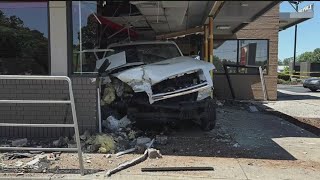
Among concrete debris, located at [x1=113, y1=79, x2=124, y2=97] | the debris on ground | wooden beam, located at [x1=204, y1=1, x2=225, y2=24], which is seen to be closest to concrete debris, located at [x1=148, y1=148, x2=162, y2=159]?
the debris on ground

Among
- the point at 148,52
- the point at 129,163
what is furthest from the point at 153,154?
the point at 148,52

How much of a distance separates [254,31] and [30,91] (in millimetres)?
12305

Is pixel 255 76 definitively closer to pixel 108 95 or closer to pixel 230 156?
pixel 108 95

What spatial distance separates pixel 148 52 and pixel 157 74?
1766 mm

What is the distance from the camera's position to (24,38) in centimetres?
880

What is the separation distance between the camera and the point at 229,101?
16922 millimetres

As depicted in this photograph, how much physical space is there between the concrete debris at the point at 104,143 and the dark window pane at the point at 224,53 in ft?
38.2

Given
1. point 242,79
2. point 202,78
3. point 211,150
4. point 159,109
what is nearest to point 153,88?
point 159,109

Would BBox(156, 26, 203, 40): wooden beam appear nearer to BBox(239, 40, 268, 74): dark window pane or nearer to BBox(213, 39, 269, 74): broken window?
BBox(213, 39, 269, 74): broken window

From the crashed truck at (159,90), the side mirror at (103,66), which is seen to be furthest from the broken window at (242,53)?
the side mirror at (103,66)

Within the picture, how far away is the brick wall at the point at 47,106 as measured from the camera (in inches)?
336

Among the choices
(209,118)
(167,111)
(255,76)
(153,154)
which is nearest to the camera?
(153,154)

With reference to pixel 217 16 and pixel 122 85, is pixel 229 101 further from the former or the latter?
pixel 122 85

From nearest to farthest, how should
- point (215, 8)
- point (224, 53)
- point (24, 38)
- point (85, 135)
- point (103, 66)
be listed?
point (85, 135)
point (24, 38)
point (103, 66)
point (215, 8)
point (224, 53)
